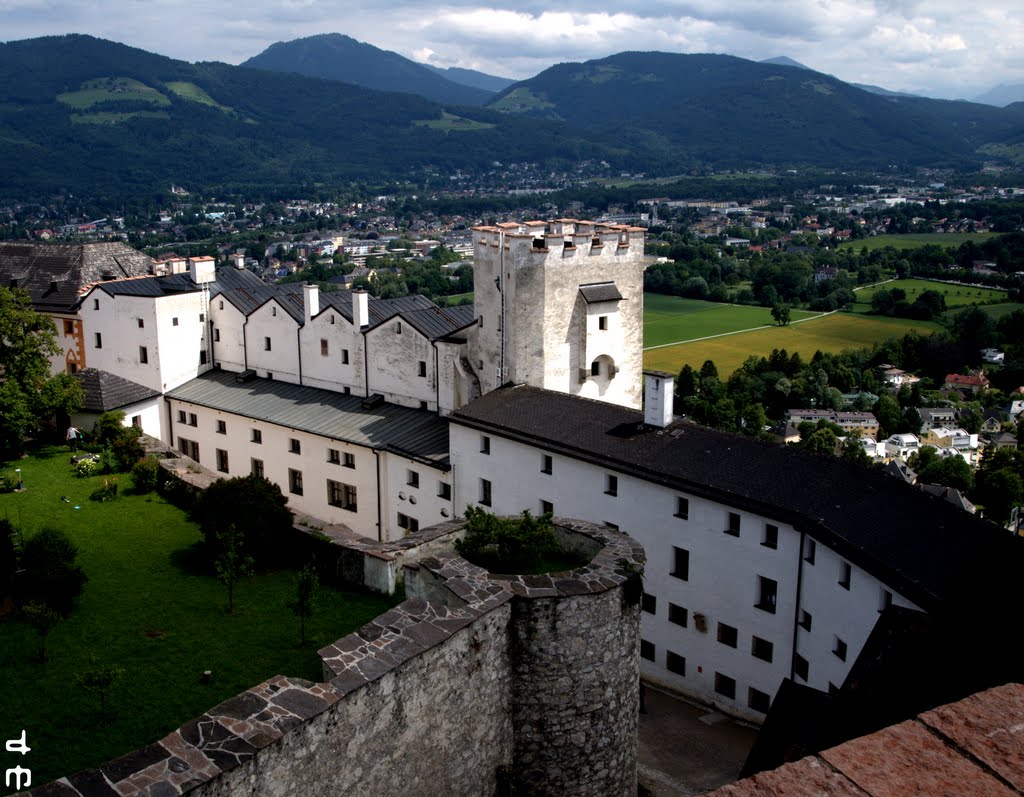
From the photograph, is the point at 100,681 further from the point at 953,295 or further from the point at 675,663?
the point at 953,295

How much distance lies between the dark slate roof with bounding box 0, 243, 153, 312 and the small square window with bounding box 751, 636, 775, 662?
41.6m

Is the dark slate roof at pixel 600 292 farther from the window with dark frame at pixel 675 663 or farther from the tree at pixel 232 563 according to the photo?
the tree at pixel 232 563

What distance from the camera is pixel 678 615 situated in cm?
3042

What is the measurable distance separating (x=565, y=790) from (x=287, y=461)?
25899 millimetres

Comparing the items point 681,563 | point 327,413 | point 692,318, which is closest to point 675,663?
point 681,563

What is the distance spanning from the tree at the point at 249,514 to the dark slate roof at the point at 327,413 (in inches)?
318

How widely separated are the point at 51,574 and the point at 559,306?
67.7ft

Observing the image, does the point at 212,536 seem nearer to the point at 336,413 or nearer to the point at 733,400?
the point at 336,413

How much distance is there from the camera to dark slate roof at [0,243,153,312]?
5569 cm

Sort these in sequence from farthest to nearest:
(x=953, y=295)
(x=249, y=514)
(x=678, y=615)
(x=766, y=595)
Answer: (x=953, y=295) < (x=678, y=615) < (x=249, y=514) < (x=766, y=595)

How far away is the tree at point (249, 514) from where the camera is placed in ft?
96.7

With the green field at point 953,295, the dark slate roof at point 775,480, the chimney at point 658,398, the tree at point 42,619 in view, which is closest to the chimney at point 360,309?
the dark slate roof at point 775,480

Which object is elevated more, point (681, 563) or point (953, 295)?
point (681, 563)

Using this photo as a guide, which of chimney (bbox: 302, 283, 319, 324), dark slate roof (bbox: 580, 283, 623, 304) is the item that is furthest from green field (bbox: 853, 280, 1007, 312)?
dark slate roof (bbox: 580, 283, 623, 304)
